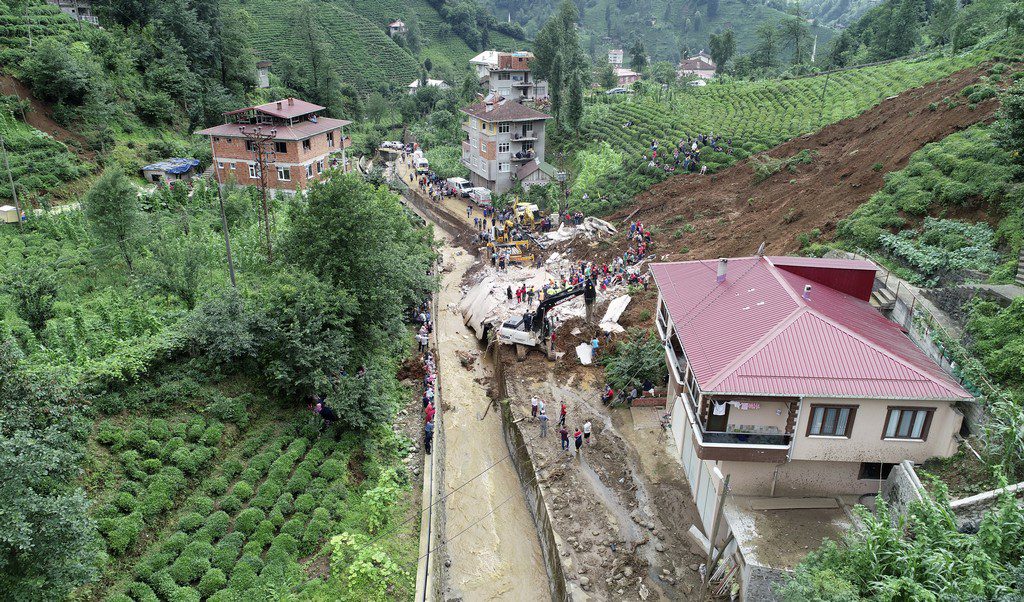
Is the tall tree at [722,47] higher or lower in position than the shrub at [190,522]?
higher

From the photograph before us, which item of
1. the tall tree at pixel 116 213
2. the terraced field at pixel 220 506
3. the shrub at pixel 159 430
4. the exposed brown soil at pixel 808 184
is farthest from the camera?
the exposed brown soil at pixel 808 184

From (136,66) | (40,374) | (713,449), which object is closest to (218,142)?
(136,66)

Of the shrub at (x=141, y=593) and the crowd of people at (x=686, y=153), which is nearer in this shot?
the shrub at (x=141, y=593)

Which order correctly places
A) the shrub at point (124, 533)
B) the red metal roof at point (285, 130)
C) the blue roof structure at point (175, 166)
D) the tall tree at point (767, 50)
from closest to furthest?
the shrub at point (124, 533), the blue roof structure at point (175, 166), the red metal roof at point (285, 130), the tall tree at point (767, 50)

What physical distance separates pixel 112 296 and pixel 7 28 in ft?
121

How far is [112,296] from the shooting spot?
23.5 meters

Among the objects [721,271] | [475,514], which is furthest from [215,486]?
[721,271]

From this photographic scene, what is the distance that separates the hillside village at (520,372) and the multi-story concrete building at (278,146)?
369 millimetres

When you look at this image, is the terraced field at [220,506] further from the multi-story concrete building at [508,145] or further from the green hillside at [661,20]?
the green hillside at [661,20]

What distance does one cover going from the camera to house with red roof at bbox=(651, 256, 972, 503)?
49.3ft

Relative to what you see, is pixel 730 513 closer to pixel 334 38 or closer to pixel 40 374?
pixel 40 374

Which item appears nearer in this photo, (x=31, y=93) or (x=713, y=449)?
(x=713, y=449)

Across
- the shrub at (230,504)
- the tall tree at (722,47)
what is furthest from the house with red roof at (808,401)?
the tall tree at (722,47)

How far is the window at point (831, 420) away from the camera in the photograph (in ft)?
50.1
